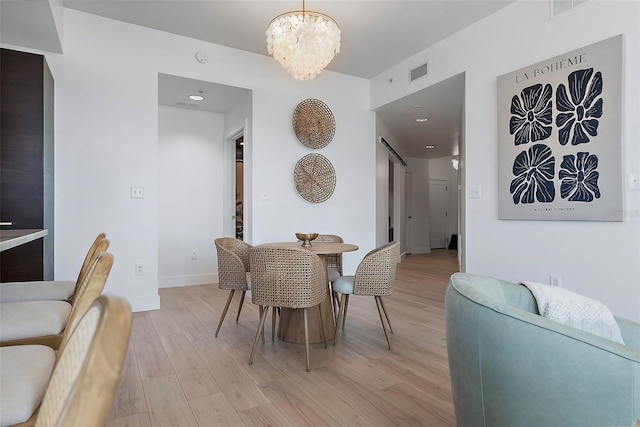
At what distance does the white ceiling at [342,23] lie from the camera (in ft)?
10.6

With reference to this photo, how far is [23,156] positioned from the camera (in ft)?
8.80

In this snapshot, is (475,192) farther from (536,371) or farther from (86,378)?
(86,378)

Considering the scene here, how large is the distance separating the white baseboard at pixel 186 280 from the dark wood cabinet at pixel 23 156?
86.1 inches

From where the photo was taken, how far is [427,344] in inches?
106

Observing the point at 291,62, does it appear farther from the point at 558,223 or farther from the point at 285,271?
the point at 558,223

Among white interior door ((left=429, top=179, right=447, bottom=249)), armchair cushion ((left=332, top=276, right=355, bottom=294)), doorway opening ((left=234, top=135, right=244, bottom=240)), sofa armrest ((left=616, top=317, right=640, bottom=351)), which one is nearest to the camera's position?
sofa armrest ((left=616, top=317, right=640, bottom=351))

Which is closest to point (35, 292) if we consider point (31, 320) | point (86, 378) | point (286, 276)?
point (31, 320)

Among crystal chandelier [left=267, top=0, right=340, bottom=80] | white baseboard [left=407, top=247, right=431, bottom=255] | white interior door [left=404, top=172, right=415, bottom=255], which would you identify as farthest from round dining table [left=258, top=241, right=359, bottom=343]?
white baseboard [left=407, top=247, right=431, bottom=255]

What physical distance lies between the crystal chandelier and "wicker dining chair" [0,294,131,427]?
2.66 meters

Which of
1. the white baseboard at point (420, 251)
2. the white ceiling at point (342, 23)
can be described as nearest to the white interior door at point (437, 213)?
the white baseboard at point (420, 251)

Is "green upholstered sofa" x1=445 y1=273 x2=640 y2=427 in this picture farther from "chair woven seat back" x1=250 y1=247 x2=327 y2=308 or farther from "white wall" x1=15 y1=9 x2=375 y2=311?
"white wall" x1=15 y1=9 x2=375 y2=311

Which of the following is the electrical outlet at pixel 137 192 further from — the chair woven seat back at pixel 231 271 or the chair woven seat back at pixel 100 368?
the chair woven seat back at pixel 100 368

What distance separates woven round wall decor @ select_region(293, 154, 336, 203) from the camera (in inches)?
179

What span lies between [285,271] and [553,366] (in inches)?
63.1
